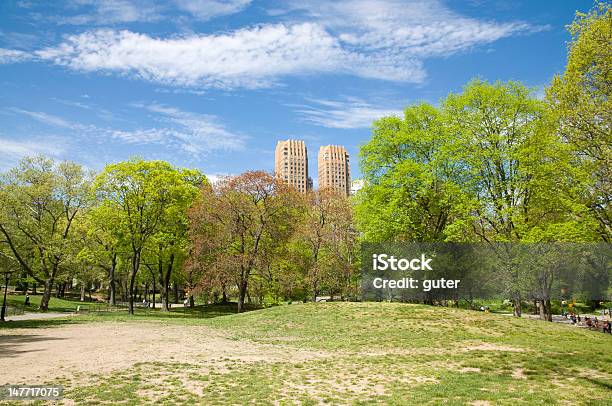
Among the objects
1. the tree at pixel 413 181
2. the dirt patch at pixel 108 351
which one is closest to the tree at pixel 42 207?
the dirt patch at pixel 108 351

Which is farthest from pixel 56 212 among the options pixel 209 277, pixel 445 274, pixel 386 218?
pixel 445 274

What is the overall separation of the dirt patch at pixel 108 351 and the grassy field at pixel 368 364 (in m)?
0.19

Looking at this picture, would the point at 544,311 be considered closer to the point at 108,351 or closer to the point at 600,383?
the point at 600,383

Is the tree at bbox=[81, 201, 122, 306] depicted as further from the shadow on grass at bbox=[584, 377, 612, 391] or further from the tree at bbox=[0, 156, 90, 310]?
the shadow on grass at bbox=[584, 377, 612, 391]

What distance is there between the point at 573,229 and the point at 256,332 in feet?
71.9

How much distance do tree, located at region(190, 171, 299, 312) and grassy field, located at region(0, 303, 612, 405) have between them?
1312 centimetres

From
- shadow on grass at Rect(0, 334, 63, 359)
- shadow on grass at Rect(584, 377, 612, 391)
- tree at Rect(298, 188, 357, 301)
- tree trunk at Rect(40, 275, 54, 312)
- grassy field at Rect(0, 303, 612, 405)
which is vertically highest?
tree at Rect(298, 188, 357, 301)

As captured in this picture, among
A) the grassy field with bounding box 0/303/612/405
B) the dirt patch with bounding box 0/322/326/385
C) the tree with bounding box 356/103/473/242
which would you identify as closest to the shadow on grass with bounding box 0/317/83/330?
the grassy field with bounding box 0/303/612/405

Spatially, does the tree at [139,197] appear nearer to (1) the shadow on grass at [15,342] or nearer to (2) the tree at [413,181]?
(1) the shadow on grass at [15,342]

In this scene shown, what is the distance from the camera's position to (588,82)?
22266mm

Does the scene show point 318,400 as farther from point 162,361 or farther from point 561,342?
point 561,342

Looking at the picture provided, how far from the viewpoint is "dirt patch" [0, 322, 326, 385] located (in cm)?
1578

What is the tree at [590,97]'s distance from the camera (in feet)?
66.3

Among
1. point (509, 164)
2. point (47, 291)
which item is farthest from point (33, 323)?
point (509, 164)
